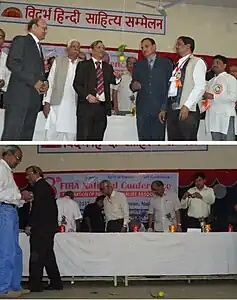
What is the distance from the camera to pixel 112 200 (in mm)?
7270

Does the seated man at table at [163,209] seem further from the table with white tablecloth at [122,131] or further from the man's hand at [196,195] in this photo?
the table with white tablecloth at [122,131]

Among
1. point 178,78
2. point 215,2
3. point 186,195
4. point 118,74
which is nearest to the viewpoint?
point 178,78

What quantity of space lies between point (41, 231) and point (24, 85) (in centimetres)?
156

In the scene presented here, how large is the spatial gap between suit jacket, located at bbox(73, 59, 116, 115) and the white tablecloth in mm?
1603

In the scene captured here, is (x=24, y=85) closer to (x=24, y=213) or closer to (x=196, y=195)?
(x=24, y=213)

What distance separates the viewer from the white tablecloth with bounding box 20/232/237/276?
20.5 ft

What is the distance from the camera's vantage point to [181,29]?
20.9ft

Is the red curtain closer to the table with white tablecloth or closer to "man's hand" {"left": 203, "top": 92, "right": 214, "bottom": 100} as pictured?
the table with white tablecloth

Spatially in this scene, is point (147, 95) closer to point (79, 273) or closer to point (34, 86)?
point (34, 86)

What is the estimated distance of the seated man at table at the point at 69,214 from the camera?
273 inches

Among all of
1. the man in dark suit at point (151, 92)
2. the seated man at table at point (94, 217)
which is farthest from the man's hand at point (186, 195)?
the man in dark suit at point (151, 92)

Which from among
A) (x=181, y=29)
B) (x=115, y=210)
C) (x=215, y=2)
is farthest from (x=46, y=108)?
(x=215, y=2)

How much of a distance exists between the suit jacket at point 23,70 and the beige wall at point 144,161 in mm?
2998

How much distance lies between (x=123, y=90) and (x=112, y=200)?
80.8 inches
